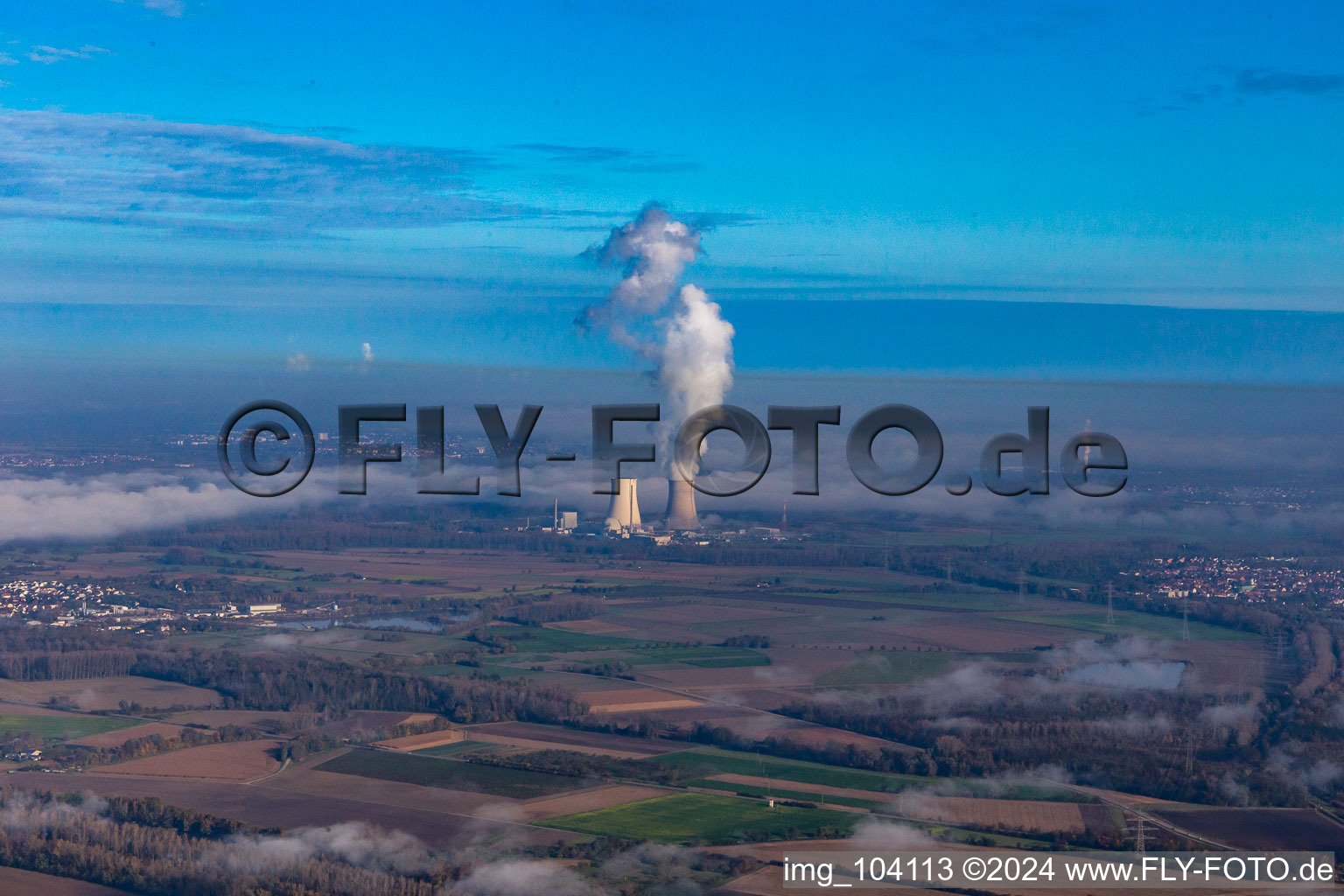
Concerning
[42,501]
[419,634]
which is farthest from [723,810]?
[42,501]

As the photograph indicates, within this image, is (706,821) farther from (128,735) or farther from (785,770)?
(128,735)

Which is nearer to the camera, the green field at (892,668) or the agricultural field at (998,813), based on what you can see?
the agricultural field at (998,813)

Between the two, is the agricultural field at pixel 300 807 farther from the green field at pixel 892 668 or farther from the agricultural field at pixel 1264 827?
the green field at pixel 892 668

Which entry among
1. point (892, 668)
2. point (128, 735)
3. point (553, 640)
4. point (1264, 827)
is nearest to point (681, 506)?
point (553, 640)

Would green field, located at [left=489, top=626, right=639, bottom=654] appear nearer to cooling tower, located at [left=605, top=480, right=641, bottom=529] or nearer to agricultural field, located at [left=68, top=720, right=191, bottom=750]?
agricultural field, located at [left=68, top=720, right=191, bottom=750]

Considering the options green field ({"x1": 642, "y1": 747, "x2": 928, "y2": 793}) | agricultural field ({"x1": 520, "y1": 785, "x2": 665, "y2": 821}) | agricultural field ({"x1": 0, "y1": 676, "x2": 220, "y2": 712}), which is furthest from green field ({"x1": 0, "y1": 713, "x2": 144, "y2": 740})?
green field ({"x1": 642, "y1": 747, "x2": 928, "y2": 793})

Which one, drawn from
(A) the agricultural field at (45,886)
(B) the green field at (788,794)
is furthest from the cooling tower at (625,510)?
(A) the agricultural field at (45,886)

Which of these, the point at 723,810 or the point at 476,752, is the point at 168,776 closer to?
the point at 476,752
